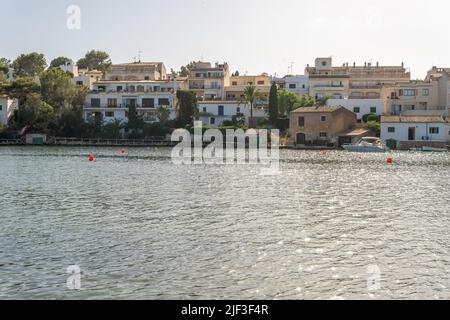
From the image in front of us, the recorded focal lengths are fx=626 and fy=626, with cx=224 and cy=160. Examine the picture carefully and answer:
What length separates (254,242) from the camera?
26250mm

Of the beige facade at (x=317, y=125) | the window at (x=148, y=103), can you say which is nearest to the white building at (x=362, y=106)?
the beige facade at (x=317, y=125)

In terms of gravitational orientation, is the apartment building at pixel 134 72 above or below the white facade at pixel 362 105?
above

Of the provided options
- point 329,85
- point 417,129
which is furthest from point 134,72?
point 417,129

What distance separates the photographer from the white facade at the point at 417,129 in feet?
313

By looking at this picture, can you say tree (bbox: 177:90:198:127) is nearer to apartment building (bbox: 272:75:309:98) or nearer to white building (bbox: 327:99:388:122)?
apartment building (bbox: 272:75:309:98)

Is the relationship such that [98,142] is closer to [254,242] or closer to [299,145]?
[299,145]

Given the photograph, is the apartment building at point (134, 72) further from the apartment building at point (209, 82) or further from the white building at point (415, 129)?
the white building at point (415, 129)

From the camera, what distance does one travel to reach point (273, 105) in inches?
4129

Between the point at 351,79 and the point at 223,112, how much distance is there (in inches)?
1168

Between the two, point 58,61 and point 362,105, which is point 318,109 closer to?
point 362,105

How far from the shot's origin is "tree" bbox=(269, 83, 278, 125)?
10450cm

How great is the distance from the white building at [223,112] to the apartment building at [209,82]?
9.36 m
